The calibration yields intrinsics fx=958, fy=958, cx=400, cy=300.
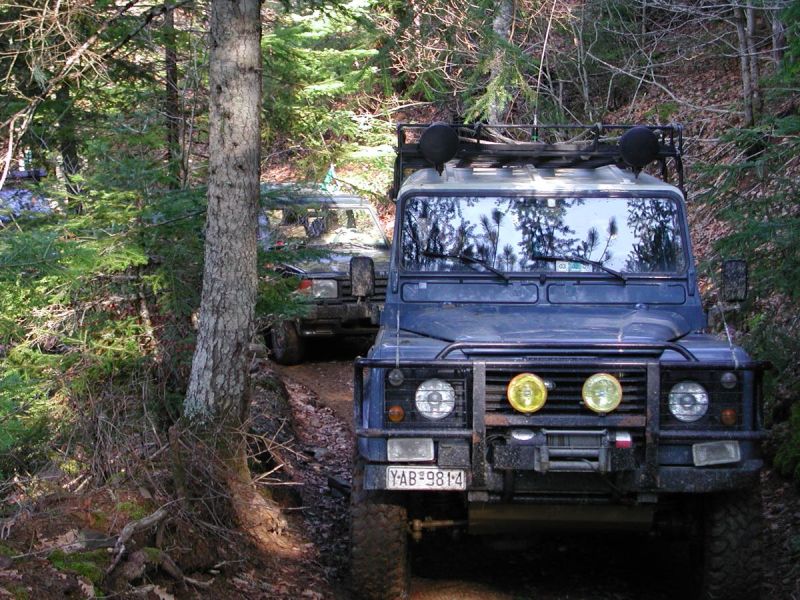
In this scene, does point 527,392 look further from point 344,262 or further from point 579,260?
point 344,262

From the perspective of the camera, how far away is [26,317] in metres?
6.40

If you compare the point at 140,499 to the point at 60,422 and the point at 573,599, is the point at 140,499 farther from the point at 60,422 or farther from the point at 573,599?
the point at 573,599

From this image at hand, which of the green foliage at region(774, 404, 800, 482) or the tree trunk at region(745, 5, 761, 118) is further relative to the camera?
the tree trunk at region(745, 5, 761, 118)

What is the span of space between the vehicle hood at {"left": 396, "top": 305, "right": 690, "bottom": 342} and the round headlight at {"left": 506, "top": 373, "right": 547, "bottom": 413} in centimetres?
27

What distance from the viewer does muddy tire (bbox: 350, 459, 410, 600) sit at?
4789 millimetres

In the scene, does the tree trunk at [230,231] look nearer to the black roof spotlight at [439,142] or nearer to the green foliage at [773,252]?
the black roof spotlight at [439,142]

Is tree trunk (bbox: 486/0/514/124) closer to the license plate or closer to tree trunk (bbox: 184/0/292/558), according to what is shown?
tree trunk (bbox: 184/0/292/558)

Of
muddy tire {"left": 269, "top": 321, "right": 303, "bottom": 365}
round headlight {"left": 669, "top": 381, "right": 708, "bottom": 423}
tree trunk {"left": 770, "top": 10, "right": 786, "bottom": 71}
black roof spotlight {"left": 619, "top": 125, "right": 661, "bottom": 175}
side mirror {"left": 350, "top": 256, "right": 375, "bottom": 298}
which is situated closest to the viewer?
round headlight {"left": 669, "top": 381, "right": 708, "bottom": 423}

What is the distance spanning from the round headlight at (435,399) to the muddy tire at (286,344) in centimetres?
643

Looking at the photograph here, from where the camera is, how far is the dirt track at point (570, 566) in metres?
5.28

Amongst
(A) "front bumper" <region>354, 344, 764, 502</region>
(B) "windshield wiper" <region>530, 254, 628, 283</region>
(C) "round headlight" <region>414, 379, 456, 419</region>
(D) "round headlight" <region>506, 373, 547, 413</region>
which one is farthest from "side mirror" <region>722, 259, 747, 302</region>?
(C) "round headlight" <region>414, 379, 456, 419</region>

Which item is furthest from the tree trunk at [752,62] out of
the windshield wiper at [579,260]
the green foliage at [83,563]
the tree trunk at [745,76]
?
the green foliage at [83,563]

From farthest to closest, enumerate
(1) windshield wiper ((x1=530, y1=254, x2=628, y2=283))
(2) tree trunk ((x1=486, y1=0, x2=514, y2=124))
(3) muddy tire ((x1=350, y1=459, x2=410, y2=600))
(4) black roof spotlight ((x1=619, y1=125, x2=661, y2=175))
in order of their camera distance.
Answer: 1. (2) tree trunk ((x1=486, y1=0, x2=514, y2=124))
2. (4) black roof spotlight ((x1=619, y1=125, x2=661, y2=175))
3. (1) windshield wiper ((x1=530, y1=254, x2=628, y2=283))
4. (3) muddy tire ((x1=350, y1=459, x2=410, y2=600))

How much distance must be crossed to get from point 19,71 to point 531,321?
15.3 feet
